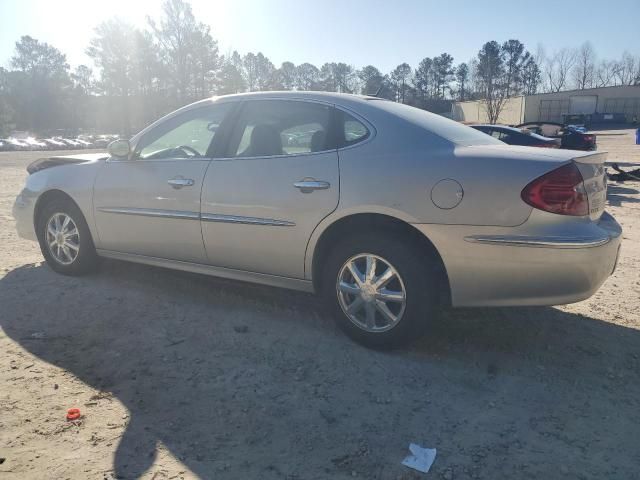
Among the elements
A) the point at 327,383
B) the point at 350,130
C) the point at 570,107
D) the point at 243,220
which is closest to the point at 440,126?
the point at 350,130

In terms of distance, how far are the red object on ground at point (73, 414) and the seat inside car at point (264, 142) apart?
197cm

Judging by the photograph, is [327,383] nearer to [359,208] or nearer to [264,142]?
[359,208]

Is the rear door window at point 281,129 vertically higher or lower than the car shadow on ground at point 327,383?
higher

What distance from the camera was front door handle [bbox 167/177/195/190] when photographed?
3.93 m

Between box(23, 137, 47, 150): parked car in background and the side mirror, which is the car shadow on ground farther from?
box(23, 137, 47, 150): parked car in background

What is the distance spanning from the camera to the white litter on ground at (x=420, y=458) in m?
2.26

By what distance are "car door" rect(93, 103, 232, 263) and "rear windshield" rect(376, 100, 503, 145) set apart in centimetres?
131

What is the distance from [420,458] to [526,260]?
4.01ft

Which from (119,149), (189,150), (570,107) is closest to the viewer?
(189,150)

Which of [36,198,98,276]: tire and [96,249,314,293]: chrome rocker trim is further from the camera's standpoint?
[36,198,98,276]: tire

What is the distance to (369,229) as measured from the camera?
3.29 meters

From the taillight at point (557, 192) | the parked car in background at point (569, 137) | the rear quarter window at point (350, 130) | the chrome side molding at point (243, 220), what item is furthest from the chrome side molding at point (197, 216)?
the parked car in background at point (569, 137)

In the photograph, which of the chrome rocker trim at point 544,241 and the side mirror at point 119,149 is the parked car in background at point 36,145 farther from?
the chrome rocker trim at point 544,241

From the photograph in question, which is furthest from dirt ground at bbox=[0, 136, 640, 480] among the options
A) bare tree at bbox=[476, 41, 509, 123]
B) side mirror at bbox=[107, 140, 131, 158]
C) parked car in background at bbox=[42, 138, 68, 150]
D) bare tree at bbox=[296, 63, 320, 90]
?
bare tree at bbox=[296, 63, 320, 90]
